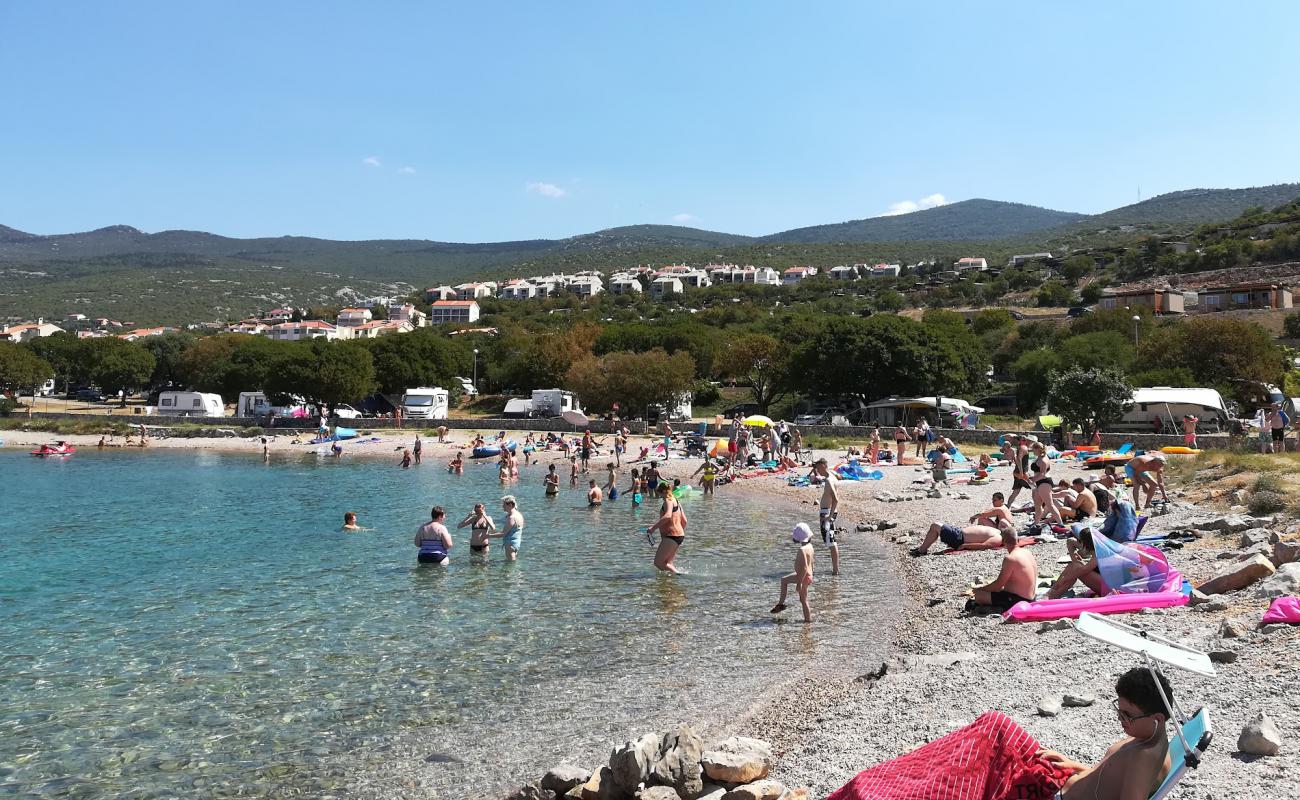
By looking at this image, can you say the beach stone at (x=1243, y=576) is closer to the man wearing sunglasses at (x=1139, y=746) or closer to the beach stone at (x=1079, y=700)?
the beach stone at (x=1079, y=700)

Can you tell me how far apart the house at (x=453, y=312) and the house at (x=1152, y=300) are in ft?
282

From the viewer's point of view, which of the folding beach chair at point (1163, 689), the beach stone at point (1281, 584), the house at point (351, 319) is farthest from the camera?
the house at point (351, 319)

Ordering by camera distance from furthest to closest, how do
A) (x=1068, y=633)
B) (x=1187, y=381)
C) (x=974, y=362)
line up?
(x=974, y=362), (x=1187, y=381), (x=1068, y=633)

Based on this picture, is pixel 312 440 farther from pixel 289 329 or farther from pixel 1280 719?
pixel 289 329

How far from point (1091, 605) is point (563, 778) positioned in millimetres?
6072

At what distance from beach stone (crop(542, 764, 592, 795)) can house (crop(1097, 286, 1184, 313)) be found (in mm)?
77961

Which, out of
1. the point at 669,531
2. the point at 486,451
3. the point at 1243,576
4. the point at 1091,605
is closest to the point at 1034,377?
the point at 486,451

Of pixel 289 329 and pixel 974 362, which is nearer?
pixel 974 362

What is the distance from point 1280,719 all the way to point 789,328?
212ft

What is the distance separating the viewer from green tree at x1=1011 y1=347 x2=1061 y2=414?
5044 centimetres

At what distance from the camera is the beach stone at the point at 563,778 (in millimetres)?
6348

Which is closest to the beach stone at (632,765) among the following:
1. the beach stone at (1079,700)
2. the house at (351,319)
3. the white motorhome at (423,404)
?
the beach stone at (1079,700)

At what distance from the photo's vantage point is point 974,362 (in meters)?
58.3

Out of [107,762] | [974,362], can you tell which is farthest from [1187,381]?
[107,762]
